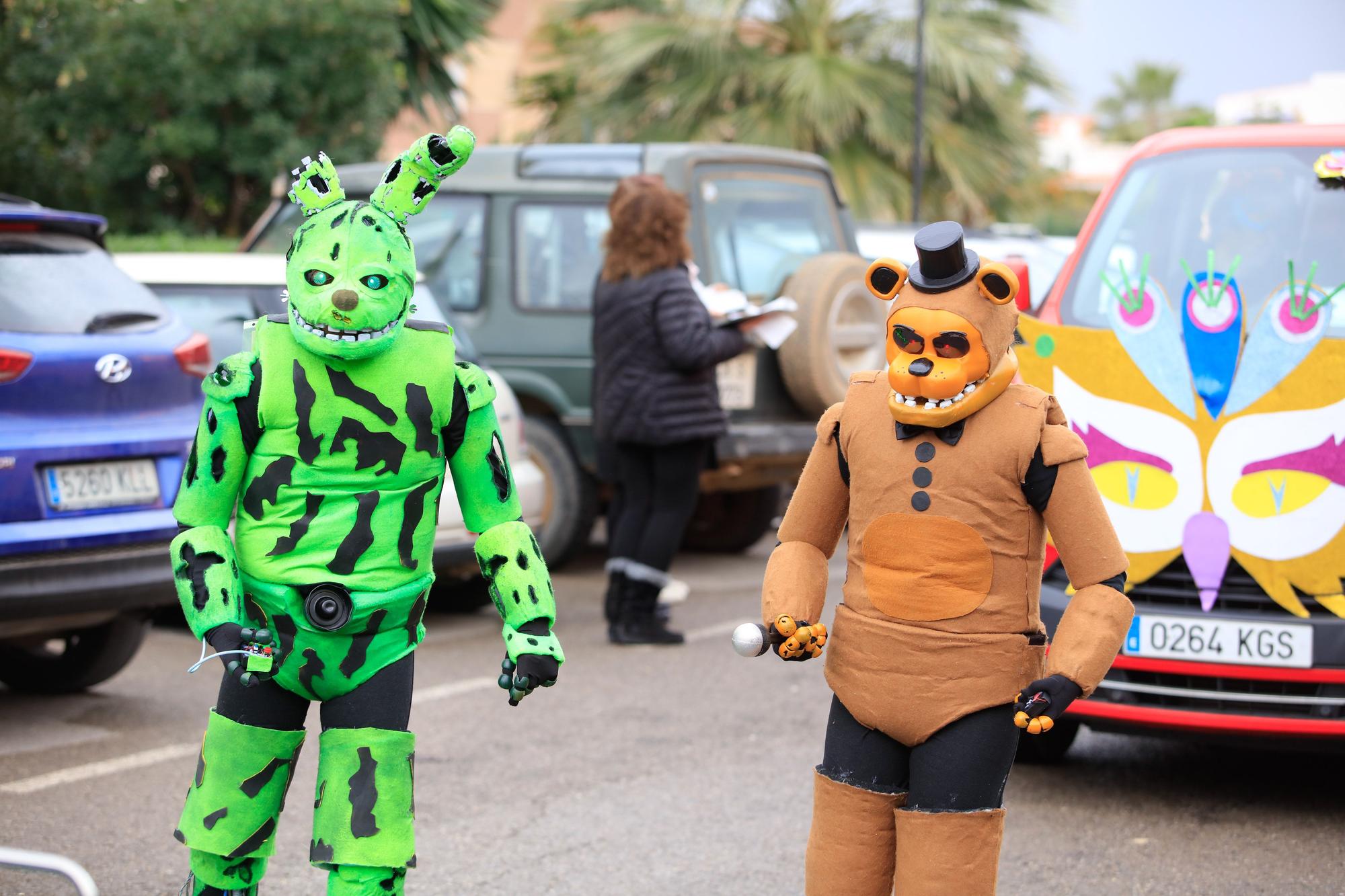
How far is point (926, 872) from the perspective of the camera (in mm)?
3020

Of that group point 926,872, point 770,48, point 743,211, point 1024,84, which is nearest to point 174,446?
point 926,872

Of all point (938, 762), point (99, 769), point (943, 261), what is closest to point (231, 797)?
point (938, 762)

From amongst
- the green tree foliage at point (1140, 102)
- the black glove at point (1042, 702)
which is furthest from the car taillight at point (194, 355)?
the green tree foliage at point (1140, 102)

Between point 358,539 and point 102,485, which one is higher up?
point 358,539

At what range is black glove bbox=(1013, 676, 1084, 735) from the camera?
Result: 9.55ft

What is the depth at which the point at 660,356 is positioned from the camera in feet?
22.4

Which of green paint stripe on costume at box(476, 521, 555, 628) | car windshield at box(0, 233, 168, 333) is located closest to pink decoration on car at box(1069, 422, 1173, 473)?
green paint stripe on costume at box(476, 521, 555, 628)

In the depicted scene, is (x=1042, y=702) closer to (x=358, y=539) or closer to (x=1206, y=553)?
(x=358, y=539)

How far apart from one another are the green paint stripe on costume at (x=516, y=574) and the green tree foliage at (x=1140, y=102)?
2919 inches

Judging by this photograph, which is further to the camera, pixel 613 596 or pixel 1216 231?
pixel 613 596

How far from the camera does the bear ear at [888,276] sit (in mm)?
3195

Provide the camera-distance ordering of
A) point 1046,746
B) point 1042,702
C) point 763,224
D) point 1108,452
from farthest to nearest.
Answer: point 763,224
point 1046,746
point 1108,452
point 1042,702

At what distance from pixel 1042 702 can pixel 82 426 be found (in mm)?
3383

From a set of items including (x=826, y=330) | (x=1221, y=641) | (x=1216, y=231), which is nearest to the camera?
(x=1221, y=641)
